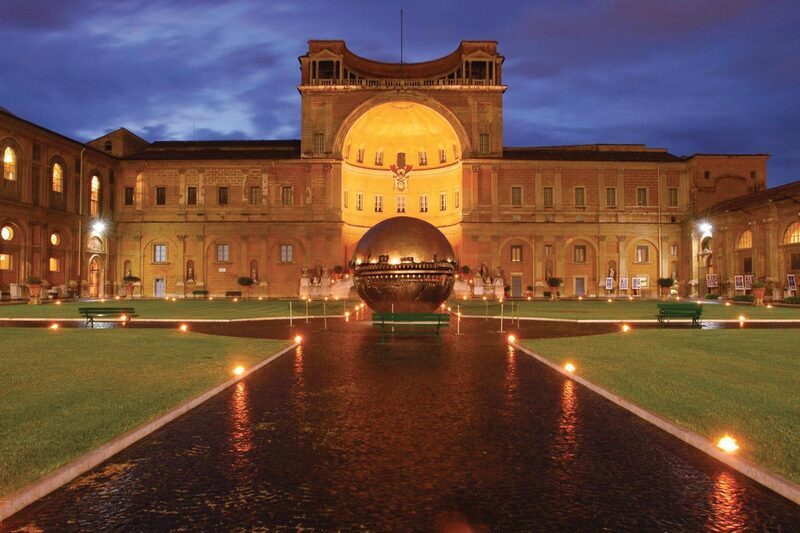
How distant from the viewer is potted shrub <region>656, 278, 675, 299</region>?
47719 mm

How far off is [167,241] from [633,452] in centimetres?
5180

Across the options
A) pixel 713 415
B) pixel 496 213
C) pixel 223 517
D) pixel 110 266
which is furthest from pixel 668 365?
pixel 110 266

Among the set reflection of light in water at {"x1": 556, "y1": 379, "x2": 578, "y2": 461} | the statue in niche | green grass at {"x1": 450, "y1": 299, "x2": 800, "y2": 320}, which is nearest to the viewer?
reflection of light in water at {"x1": 556, "y1": 379, "x2": 578, "y2": 461}

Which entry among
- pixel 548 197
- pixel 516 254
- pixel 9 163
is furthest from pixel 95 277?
pixel 548 197

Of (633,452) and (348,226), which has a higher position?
(348,226)

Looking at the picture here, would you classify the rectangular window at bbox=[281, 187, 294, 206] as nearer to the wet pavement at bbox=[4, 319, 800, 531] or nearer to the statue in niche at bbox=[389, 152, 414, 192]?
the statue in niche at bbox=[389, 152, 414, 192]

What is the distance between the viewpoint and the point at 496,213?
51156mm

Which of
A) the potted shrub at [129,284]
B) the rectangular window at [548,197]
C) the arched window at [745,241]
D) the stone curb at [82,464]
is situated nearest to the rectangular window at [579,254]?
the rectangular window at [548,197]

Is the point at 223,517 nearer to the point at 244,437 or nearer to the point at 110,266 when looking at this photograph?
the point at 244,437

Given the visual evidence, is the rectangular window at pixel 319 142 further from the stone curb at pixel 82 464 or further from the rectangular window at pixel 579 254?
the stone curb at pixel 82 464

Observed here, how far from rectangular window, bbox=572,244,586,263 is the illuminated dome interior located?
1335 centimetres

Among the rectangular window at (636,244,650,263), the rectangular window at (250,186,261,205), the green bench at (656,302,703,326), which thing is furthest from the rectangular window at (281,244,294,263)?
the green bench at (656,302,703,326)

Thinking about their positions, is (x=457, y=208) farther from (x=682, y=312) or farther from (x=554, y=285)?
(x=682, y=312)

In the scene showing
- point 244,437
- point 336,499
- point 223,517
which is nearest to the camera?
point 223,517
